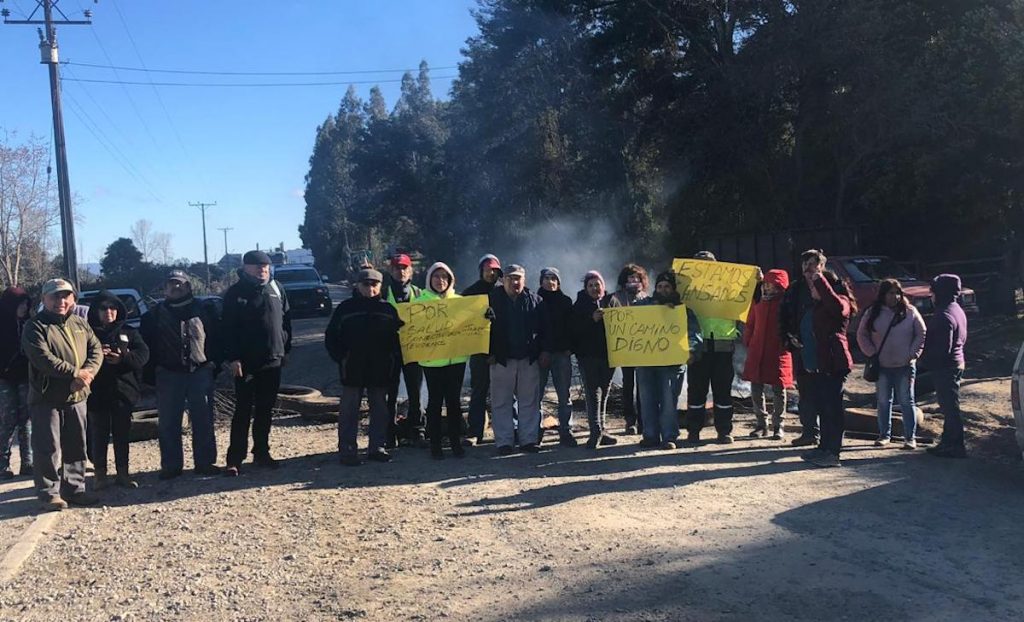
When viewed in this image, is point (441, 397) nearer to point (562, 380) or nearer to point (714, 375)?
point (562, 380)

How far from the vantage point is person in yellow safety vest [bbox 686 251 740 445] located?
8.07m

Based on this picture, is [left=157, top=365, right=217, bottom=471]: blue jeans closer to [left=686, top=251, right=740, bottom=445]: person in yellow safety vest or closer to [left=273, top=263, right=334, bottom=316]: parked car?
[left=686, top=251, right=740, bottom=445]: person in yellow safety vest

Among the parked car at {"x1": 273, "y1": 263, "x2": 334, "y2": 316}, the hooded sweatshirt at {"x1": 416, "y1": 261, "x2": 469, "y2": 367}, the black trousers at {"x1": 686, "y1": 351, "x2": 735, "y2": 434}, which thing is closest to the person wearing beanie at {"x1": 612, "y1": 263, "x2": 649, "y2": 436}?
the black trousers at {"x1": 686, "y1": 351, "x2": 735, "y2": 434}

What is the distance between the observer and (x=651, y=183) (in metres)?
27.5

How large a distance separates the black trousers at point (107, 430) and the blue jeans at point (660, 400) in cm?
469

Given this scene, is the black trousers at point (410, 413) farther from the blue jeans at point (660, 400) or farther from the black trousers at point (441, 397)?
the blue jeans at point (660, 400)

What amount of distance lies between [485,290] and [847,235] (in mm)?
14767

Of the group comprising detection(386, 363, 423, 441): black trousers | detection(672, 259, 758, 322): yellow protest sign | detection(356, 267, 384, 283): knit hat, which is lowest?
detection(386, 363, 423, 441): black trousers

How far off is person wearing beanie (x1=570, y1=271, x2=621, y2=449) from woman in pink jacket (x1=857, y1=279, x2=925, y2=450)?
2.49m

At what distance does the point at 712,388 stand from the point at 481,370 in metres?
2.32

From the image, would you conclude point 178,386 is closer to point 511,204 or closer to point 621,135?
point 621,135

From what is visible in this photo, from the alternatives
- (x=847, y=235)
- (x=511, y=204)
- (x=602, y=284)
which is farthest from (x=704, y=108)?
(x=602, y=284)

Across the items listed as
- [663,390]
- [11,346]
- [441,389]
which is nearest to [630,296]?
[663,390]

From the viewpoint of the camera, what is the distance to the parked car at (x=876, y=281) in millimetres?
15305
